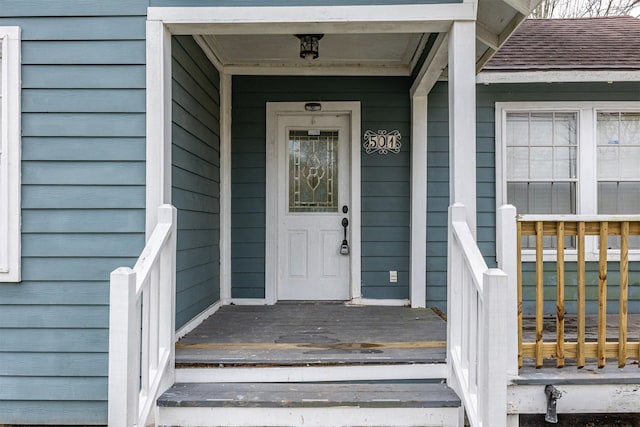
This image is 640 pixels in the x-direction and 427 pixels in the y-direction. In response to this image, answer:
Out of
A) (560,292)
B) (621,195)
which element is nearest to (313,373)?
(560,292)

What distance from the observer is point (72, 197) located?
113 inches

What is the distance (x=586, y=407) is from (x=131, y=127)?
2910 mm

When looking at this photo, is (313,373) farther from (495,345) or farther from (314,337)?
(495,345)

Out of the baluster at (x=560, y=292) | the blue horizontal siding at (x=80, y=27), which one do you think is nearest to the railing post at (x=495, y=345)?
the baluster at (x=560, y=292)

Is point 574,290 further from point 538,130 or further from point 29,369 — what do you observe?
point 29,369

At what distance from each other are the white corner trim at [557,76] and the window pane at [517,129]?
323 mm

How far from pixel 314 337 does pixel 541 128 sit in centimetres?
286

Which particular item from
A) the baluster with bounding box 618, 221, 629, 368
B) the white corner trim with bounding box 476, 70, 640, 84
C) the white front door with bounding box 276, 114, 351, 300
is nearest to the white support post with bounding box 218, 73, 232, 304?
the white front door with bounding box 276, 114, 351, 300

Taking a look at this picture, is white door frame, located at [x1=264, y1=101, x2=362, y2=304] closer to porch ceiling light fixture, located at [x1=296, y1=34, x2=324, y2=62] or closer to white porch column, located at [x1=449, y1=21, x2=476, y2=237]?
porch ceiling light fixture, located at [x1=296, y1=34, x2=324, y2=62]

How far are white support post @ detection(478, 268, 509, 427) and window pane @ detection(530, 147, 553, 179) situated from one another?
2.67 m

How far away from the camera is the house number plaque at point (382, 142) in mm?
4551

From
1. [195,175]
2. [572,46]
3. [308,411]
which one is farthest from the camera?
[572,46]

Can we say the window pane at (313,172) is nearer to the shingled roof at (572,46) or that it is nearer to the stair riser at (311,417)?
the shingled roof at (572,46)

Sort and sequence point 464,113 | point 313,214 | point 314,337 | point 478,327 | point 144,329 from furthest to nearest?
point 313,214, point 314,337, point 464,113, point 144,329, point 478,327
